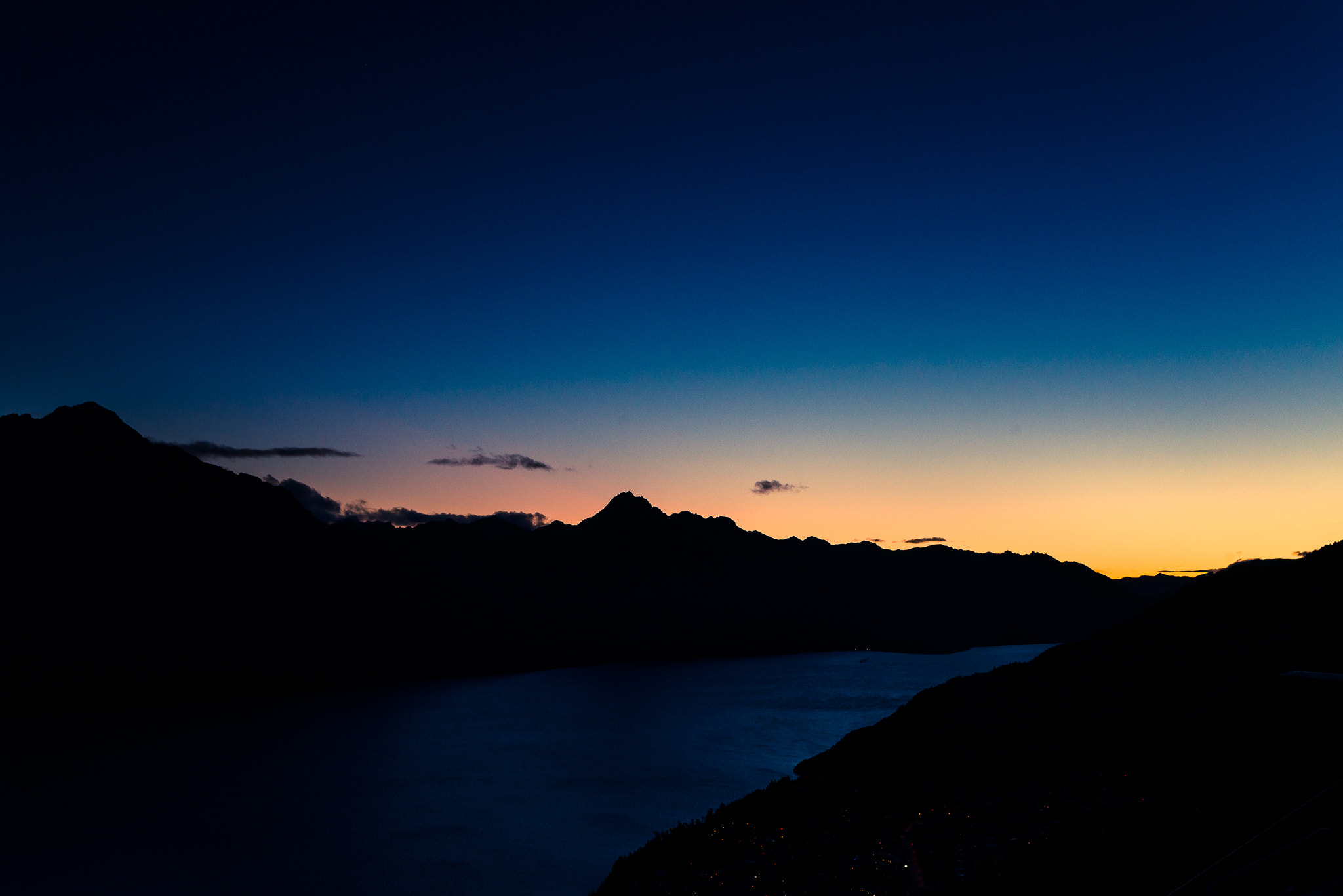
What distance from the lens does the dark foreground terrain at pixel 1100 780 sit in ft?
22.0

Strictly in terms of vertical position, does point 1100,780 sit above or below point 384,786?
above

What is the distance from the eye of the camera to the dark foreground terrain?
671cm

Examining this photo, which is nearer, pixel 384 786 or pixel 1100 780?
pixel 1100 780

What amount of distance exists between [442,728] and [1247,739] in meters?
109

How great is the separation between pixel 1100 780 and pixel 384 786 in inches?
2511

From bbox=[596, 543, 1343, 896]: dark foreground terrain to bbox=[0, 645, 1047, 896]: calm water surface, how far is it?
15.3 m

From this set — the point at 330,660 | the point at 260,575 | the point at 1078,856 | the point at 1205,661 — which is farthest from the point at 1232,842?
the point at 260,575

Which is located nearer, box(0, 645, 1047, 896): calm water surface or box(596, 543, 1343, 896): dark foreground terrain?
box(596, 543, 1343, 896): dark foreground terrain

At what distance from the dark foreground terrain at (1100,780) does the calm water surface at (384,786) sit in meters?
15.3

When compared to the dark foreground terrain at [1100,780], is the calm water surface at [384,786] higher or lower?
lower

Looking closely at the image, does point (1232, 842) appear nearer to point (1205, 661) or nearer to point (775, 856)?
point (775, 856)

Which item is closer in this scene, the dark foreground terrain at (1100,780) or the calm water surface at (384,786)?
the dark foreground terrain at (1100,780)

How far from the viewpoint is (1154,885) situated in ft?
33.7

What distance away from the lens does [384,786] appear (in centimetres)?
6738
